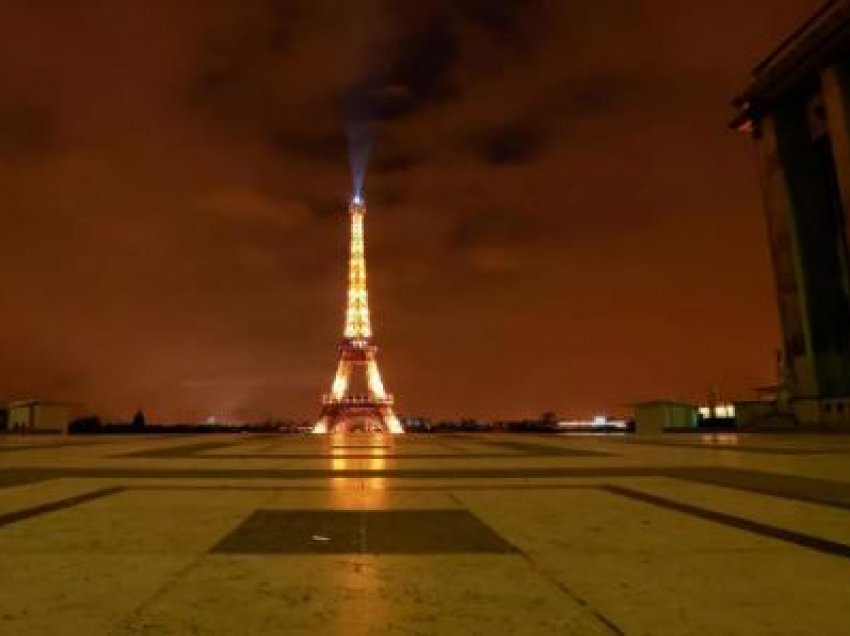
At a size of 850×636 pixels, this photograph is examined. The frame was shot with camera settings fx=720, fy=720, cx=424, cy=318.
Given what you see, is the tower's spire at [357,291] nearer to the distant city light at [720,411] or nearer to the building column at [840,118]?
the distant city light at [720,411]

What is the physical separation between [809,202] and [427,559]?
1837 inches

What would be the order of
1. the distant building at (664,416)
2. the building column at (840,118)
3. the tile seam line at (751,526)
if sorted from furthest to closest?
the distant building at (664,416)
the building column at (840,118)
the tile seam line at (751,526)

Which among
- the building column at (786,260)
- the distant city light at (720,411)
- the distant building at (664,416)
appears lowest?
the distant building at (664,416)

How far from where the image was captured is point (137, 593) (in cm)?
361

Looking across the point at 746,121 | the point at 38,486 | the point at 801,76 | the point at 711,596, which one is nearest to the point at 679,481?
the point at 711,596

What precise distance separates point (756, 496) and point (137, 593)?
6523 millimetres

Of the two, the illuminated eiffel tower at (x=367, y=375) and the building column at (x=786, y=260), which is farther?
the illuminated eiffel tower at (x=367, y=375)

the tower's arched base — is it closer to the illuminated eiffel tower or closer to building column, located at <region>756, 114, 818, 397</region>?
the illuminated eiffel tower

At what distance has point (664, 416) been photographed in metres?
41.4

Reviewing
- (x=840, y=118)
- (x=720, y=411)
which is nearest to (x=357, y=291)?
(x=720, y=411)

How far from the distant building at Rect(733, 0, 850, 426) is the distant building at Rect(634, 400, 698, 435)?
6054mm

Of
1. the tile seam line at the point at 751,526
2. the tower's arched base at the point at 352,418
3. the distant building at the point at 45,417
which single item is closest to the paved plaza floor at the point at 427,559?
the tile seam line at the point at 751,526

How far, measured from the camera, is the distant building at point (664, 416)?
4141 cm

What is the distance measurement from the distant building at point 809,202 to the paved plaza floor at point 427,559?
35906 millimetres
